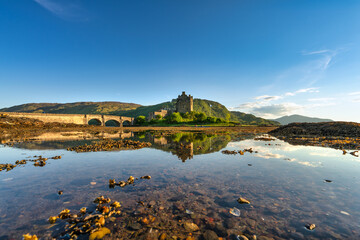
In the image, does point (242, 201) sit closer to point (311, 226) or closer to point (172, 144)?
point (311, 226)

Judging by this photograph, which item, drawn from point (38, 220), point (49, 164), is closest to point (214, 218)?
point (38, 220)

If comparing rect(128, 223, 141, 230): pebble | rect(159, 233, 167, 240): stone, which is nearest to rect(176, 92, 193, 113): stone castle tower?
rect(128, 223, 141, 230): pebble

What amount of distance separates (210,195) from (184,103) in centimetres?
13062

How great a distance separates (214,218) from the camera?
157 inches

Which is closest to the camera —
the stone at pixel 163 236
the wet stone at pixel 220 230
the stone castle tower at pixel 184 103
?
the stone at pixel 163 236

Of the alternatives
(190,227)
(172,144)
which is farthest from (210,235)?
(172,144)

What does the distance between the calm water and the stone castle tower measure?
12405cm

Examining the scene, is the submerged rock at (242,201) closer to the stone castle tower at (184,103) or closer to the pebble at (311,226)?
the pebble at (311,226)

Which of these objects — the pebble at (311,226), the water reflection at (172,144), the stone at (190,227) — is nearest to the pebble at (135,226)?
the stone at (190,227)

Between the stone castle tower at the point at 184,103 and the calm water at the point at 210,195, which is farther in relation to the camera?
the stone castle tower at the point at 184,103

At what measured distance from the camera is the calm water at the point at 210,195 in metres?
3.63

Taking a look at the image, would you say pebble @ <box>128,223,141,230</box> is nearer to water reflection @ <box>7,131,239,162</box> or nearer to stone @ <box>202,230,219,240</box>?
stone @ <box>202,230,219,240</box>

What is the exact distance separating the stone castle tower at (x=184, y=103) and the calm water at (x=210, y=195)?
4884 inches

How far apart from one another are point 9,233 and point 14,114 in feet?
260
